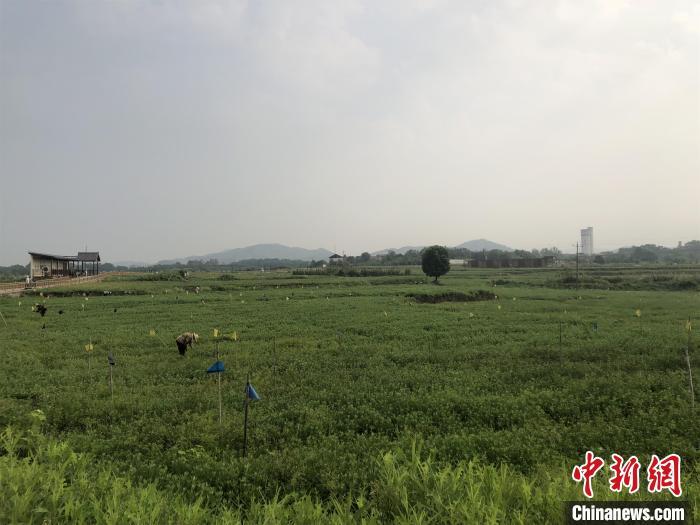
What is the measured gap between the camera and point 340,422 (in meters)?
8.54

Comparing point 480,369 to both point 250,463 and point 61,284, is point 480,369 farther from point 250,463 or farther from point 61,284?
point 61,284

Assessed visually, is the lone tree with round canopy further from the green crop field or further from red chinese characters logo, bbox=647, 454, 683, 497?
red chinese characters logo, bbox=647, 454, 683, 497

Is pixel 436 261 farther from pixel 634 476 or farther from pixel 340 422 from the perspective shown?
pixel 634 476

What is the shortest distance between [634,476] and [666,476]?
733 mm

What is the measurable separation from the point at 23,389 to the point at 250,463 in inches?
325

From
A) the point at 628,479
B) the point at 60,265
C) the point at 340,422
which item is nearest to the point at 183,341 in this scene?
the point at 340,422

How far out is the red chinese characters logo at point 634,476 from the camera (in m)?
5.09

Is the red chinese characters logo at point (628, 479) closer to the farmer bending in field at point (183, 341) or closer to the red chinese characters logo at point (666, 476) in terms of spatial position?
the red chinese characters logo at point (666, 476)

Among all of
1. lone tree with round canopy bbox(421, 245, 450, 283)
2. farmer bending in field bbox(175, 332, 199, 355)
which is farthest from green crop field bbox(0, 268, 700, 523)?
lone tree with round canopy bbox(421, 245, 450, 283)

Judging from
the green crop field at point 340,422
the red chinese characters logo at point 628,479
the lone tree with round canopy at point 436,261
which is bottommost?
the green crop field at point 340,422

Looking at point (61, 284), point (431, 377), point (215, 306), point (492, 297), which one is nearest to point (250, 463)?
point (431, 377)

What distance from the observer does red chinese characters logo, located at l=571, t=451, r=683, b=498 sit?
509cm

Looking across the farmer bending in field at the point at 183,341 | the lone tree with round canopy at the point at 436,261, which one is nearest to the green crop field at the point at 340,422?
the farmer bending in field at the point at 183,341

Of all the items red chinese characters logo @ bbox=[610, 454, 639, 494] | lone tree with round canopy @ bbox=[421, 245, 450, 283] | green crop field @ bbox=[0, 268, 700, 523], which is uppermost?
lone tree with round canopy @ bbox=[421, 245, 450, 283]
